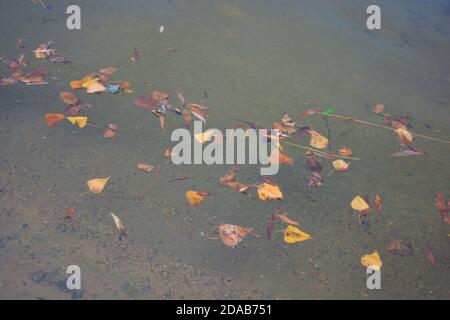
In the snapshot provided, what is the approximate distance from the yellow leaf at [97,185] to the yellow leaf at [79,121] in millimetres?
469

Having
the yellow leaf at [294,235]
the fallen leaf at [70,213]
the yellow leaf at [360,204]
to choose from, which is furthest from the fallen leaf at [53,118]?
the yellow leaf at [360,204]

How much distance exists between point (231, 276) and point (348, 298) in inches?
22.8

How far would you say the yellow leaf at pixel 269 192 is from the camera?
234 centimetres

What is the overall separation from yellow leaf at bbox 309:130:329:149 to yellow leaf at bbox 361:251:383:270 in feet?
2.64

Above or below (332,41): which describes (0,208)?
below

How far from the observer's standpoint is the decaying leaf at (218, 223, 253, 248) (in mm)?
2121

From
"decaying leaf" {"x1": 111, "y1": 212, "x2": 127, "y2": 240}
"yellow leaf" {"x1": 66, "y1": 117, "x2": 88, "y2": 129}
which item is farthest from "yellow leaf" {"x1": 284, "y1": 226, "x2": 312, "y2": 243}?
"yellow leaf" {"x1": 66, "y1": 117, "x2": 88, "y2": 129}

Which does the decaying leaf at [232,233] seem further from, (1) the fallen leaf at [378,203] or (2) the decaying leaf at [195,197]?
(1) the fallen leaf at [378,203]

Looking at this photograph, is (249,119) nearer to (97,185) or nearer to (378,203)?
(378,203)

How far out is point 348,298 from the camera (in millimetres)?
1989
